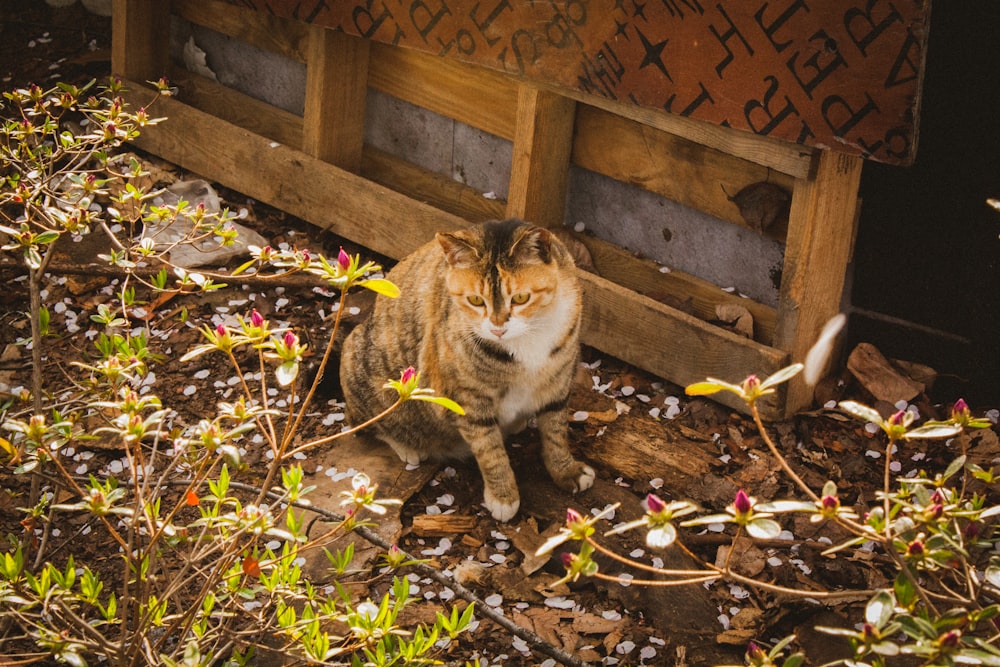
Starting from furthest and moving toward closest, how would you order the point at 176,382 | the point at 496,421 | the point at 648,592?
the point at 176,382
the point at 496,421
the point at 648,592

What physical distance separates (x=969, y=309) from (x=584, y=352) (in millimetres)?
1543

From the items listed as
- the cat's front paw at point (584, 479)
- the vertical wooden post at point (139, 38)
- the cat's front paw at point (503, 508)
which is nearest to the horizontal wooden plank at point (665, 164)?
the cat's front paw at point (584, 479)

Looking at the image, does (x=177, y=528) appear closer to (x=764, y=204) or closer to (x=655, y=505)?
(x=655, y=505)

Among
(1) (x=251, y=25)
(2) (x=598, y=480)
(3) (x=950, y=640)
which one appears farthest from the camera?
(1) (x=251, y=25)

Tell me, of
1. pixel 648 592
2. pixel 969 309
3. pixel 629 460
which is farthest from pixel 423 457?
pixel 969 309

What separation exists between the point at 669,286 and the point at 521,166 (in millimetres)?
817

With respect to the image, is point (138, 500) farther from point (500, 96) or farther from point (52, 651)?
point (500, 96)

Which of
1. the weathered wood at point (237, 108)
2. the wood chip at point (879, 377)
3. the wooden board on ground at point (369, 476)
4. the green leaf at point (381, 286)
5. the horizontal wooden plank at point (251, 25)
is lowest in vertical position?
the wooden board on ground at point (369, 476)

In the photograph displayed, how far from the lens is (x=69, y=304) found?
15.4 ft

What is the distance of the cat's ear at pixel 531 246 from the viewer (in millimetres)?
3275

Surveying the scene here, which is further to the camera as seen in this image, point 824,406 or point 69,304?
point 69,304

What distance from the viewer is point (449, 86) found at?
4.74 m

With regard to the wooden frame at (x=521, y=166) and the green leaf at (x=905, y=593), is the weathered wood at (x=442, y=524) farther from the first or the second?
the green leaf at (x=905, y=593)

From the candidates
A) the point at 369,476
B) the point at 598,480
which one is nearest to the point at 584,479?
the point at 598,480
